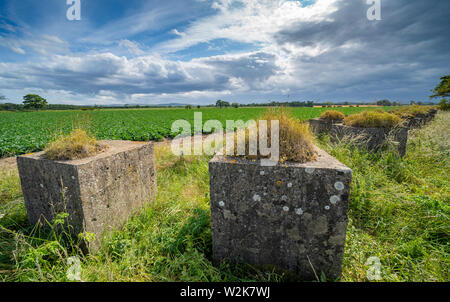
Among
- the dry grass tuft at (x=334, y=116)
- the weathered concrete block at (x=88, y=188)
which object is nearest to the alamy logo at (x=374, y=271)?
the weathered concrete block at (x=88, y=188)

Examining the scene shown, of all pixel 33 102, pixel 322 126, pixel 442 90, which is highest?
pixel 33 102

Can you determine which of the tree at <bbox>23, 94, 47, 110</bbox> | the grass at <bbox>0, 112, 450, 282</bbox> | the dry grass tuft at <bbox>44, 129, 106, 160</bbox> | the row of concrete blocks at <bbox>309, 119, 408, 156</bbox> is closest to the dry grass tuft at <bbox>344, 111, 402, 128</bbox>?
the row of concrete blocks at <bbox>309, 119, 408, 156</bbox>

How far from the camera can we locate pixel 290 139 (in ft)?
7.50

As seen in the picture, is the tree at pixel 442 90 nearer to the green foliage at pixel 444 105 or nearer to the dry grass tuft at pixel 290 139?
the green foliage at pixel 444 105

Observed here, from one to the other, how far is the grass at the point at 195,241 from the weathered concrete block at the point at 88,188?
0.78 ft

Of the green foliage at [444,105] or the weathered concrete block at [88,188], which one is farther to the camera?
the green foliage at [444,105]

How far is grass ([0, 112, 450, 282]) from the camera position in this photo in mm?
2082

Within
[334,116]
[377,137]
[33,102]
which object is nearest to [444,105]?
[334,116]

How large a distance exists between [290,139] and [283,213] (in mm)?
844

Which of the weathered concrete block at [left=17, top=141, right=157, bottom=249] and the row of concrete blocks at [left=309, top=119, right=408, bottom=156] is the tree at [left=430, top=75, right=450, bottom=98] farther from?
the weathered concrete block at [left=17, top=141, right=157, bottom=249]

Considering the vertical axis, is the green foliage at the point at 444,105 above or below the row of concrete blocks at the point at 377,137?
above

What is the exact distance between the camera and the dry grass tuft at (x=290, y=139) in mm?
2123

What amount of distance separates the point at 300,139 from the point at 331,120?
7.40 meters

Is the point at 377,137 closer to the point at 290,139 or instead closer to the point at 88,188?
the point at 290,139
